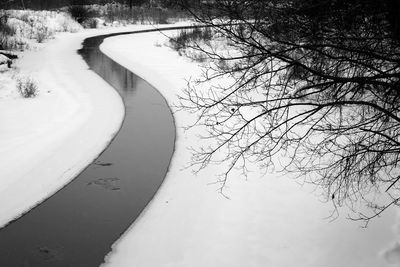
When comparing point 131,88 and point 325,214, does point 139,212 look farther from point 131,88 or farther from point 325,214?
point 131,88

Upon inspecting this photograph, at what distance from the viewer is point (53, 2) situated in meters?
41.3

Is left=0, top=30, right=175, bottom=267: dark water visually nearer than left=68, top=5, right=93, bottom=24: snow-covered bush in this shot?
Yes

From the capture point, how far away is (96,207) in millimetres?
4812

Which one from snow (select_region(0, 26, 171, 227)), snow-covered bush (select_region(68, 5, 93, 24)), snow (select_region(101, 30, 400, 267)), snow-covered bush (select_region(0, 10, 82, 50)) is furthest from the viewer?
snow-covered bush (select_region(68, 5, 93, 24))

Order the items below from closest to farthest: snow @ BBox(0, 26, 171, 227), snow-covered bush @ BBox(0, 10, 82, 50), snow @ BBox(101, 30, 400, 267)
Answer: snow @ BBox(101, 30, 400, 267)
snow @ BBox(0, 26, 171, 227)
snow-covered bush @ BBox(0, 10, 82, 50)

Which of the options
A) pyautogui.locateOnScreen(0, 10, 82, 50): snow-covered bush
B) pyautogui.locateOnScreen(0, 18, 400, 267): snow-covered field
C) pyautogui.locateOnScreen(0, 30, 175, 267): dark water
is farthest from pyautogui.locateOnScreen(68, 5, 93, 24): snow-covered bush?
pyautogui.locateOnScreen(0, 30, 175, 267): dark water

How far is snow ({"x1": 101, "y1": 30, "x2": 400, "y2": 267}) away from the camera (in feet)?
12.6

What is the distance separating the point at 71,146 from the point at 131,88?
4955mm

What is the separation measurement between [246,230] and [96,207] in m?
1.99

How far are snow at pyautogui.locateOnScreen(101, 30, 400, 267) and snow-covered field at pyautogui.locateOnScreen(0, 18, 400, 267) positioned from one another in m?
0.01

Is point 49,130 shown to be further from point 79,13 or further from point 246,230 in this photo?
point 79,13

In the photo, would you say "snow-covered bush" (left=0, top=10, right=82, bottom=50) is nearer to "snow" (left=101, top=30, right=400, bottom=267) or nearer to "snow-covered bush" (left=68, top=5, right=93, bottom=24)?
"snow-covered bush" (left=68, top=5, right=93, bottom=24)

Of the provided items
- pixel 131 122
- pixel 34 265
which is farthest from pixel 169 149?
pixel 34 265

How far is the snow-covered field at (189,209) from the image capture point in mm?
3883
